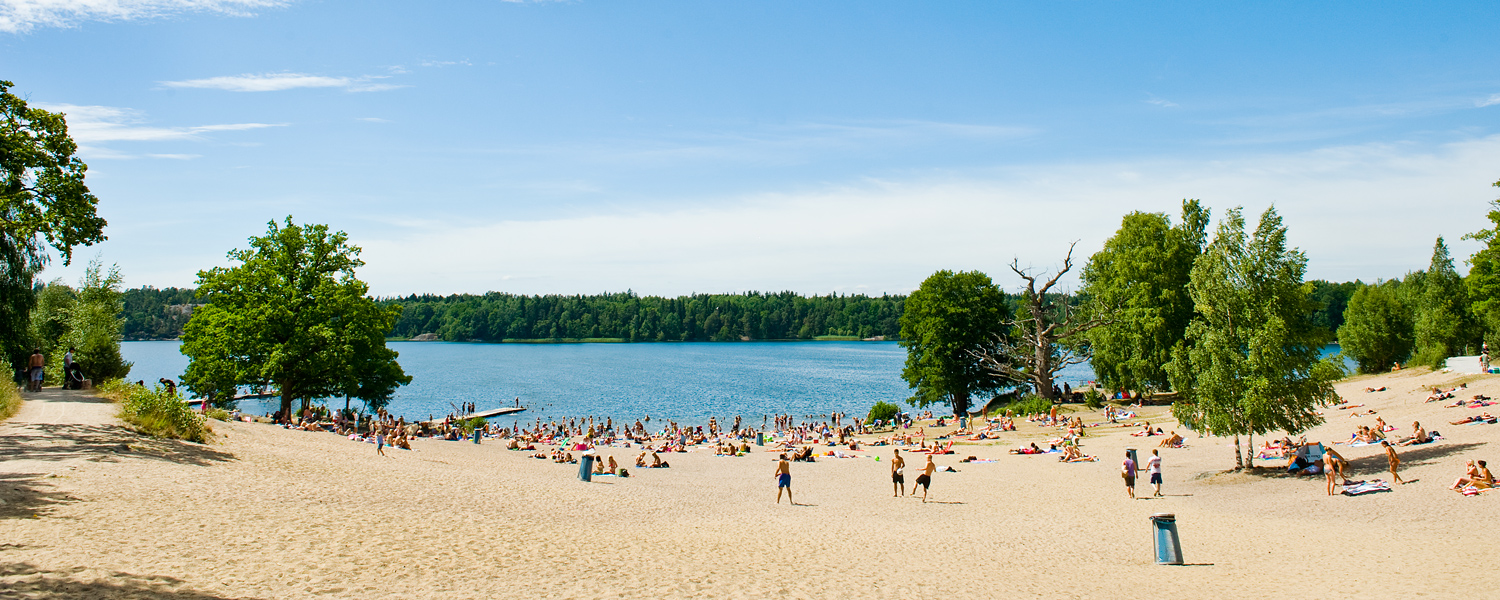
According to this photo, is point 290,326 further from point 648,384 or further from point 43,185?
point 648,384

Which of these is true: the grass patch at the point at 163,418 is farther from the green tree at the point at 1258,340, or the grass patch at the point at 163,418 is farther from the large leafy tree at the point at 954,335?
the large leafy tree at the point at 954,335

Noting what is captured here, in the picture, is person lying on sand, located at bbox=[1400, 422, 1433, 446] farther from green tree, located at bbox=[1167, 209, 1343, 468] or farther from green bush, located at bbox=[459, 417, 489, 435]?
green bush, located at bbox=[459, 417, 489, 435]

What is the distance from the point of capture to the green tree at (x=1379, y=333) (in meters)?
57.0

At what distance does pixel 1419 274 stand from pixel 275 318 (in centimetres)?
8646

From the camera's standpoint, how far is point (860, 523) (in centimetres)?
1858

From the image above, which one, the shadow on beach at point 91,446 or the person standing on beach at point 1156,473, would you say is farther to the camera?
the person standing on beach at point 1156,473

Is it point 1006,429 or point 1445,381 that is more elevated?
point 1445,381

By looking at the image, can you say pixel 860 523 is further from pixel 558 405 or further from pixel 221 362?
pixel 558 405

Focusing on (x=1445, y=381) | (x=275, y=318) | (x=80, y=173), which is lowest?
(x=1445, y=381)

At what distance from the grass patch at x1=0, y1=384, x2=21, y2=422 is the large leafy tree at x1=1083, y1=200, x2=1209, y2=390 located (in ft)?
144

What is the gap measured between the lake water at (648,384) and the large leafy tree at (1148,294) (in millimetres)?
24231

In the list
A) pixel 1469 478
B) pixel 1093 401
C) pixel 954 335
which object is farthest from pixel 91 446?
pixel 954 335

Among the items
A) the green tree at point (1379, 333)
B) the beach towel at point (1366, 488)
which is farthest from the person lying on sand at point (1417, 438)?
the green tree at point (1379, 333)

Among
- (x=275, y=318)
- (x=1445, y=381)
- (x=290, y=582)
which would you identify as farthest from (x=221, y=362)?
(x=1445, y=381)
